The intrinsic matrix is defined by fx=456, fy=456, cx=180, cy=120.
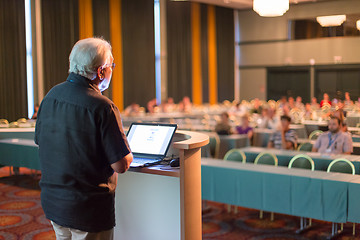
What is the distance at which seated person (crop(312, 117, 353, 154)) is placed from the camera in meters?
6.56

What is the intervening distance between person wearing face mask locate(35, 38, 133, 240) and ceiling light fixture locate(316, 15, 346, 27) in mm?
5488

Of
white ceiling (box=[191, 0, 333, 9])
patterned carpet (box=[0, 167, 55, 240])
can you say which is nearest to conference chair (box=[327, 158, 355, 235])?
patterned carpet (box=[0, 167, 55, 240])

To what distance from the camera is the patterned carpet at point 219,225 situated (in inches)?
197

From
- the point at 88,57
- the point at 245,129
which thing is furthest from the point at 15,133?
the point at 88,57

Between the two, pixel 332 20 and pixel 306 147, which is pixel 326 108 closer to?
pixel 306 147

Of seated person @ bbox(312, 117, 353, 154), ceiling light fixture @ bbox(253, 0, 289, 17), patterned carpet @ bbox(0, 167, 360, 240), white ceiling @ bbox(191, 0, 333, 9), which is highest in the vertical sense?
white ceiling @ bbox(191, 0, 333, 9)

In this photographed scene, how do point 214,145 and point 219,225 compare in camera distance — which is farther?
point 214,145

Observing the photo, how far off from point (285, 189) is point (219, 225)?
0.96 metres

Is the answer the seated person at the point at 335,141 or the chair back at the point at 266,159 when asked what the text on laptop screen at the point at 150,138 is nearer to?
the chair back at the point at 266,159

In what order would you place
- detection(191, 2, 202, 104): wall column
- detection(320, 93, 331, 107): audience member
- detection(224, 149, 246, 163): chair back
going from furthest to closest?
detection(191, 2, 202, 104): wall column < detection(320, 93, 331, 107): audience member < detection(224, 149, 246, 163): chair back

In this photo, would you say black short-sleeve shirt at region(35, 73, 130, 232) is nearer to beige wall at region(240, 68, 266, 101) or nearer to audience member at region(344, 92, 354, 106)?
audience member at region(344, 92, 354, 106)

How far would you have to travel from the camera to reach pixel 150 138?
3.28 m

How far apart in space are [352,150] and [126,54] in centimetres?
1136

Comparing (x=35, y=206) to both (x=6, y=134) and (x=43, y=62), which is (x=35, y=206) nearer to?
(x=6, y=134)
